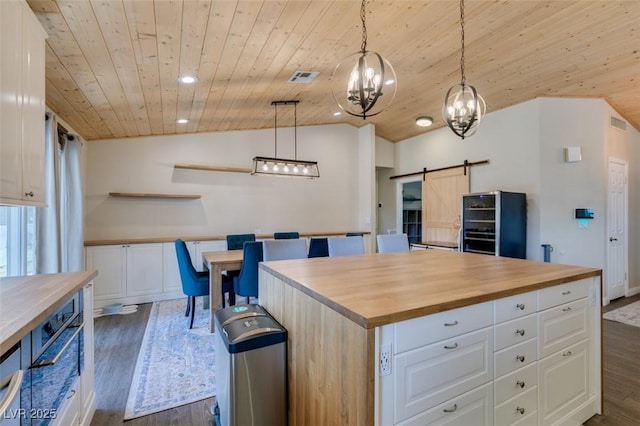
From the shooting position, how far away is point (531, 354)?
1749 mm

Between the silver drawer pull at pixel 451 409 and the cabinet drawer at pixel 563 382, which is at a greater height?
the silver drawer pull at pixel 451 409

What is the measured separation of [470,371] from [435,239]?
502 centimetres

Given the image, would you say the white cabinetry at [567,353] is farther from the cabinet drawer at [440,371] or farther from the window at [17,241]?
the window at [17,241]

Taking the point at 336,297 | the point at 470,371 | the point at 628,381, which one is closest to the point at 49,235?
the point at 336,297

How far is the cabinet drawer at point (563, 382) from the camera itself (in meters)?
1.82

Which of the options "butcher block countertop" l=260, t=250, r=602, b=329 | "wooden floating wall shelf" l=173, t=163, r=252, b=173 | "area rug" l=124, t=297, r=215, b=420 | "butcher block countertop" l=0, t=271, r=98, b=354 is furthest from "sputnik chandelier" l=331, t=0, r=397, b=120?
"wooden floating wall shelf" l=173, t=163, r=252, b=173

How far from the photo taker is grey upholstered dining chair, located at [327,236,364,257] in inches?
136

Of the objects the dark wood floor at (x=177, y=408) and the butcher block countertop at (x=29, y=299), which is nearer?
the butcher block countertop at (x=29, y=299)

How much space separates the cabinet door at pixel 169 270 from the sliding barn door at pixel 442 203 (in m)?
4.66

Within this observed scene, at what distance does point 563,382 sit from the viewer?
192 centimetres

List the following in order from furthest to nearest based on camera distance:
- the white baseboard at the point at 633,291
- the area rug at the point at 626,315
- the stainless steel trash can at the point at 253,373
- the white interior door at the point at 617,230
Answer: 1. the white baseboard at the point at 633,291
2. the white interior door at the point at 617,230
3. the area rug at the point at 626,315
4. the stainless steel trash can at the point at 253,373

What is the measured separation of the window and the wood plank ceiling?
1.10 metres

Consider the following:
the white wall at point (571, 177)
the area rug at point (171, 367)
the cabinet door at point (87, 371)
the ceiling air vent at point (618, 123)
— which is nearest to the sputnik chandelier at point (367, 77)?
the cabinet door at point (87, 371)

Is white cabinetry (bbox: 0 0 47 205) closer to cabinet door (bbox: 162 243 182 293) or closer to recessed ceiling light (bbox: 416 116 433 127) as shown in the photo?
cabinet door (bbox: 162 243 182 293)
